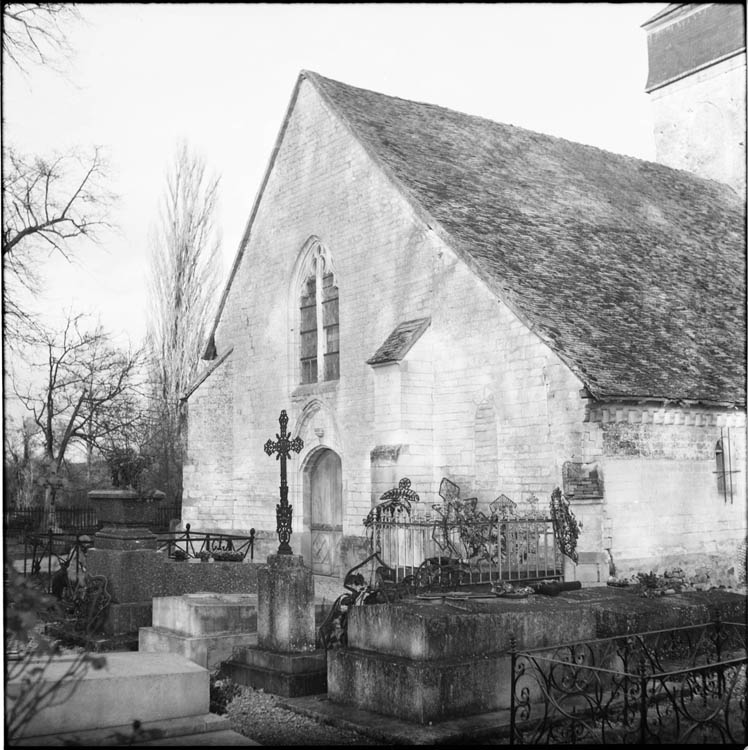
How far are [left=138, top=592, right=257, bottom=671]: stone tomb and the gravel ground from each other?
1.45 meters

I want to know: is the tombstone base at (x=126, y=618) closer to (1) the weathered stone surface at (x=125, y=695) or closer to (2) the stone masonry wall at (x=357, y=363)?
(1) the weathered stone surface at (x=125, y=695)

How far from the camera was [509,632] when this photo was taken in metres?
9.02

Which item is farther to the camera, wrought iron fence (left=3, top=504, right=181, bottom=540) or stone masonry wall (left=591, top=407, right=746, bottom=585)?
wrought iron fence (left=3, top=504, right=181, bottom=540)

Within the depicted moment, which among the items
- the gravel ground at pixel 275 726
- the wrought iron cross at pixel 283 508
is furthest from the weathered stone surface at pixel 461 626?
the wrought iron cross at pixel 283 508

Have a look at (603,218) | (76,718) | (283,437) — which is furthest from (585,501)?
(76,718)

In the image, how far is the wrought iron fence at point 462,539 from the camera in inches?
527

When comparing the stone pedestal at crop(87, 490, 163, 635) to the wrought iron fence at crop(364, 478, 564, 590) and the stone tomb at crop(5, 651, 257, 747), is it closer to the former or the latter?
the wrought iron fence at crop(364, 478, 564, 590)

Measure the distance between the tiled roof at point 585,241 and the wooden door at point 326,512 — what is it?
18.9 feet

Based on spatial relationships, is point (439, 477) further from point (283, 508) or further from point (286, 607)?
point (286, 607)

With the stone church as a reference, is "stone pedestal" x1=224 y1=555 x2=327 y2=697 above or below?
below

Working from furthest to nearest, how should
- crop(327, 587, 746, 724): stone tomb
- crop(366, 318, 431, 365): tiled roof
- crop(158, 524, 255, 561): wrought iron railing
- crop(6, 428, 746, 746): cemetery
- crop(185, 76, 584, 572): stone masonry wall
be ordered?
crop(366, 318, 431, 365): tiled roof
crop(158, 524, 255, 561): wrought iron railing
crop(185, 76, 584, 572): stone masonry wall
crop(327, 587, 746, 724): stone tomb
crop(6, 428, 746, 746): cemetery

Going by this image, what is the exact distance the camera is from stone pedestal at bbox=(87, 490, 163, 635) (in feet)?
42.4

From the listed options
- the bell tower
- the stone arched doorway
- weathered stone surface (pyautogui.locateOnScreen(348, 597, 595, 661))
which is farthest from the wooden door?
the bell tower

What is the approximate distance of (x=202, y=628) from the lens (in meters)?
11.6
